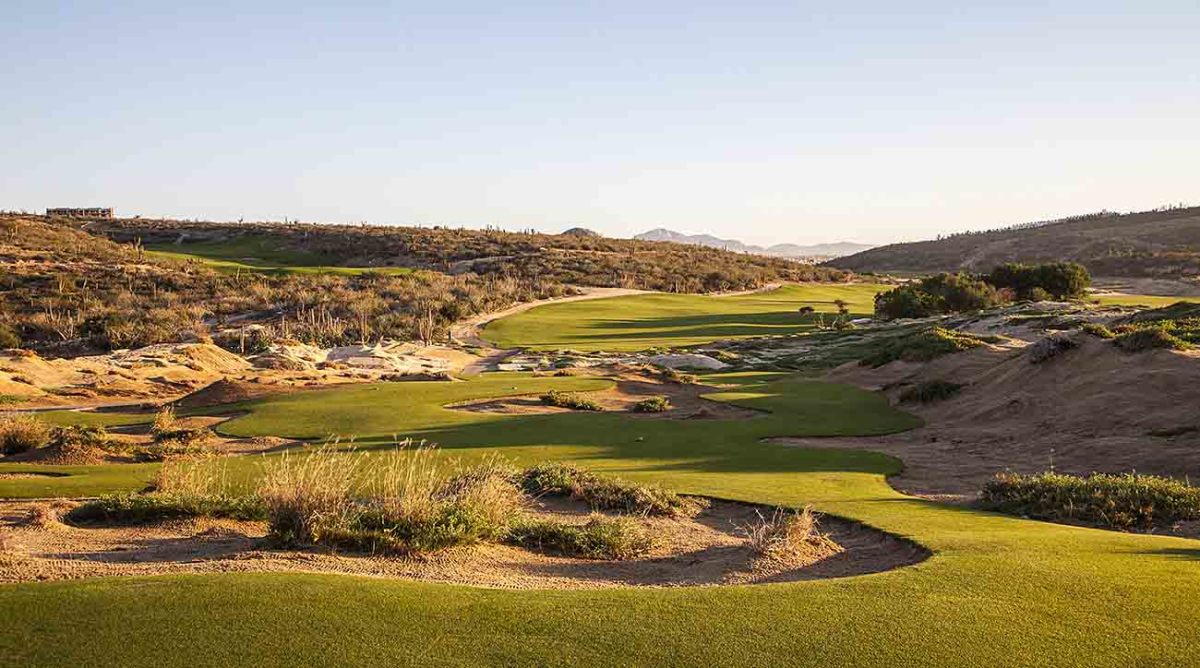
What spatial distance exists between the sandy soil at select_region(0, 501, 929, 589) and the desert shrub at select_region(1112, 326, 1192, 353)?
13356 mm

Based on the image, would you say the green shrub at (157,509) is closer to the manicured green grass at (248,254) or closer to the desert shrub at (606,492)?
the desert shrub at (606,492)

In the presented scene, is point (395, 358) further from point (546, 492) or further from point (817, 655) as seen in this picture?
point (817, 655)

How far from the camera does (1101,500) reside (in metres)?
12.0

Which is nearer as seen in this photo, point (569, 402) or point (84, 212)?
point (569, 402)

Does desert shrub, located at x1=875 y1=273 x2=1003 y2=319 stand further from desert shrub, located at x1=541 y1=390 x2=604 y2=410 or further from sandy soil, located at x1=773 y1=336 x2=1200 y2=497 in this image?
desert shrub, located at x1=541 y1=390 x2=604 y2=410

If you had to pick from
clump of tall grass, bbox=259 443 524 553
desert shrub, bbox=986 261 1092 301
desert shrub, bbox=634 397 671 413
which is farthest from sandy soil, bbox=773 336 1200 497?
desert shrub, bbox=986 261 1092 301

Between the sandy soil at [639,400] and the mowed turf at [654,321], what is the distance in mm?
14652

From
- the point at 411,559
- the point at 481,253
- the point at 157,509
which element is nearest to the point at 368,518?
the point at 411,559

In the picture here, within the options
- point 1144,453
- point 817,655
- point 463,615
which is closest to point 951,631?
point 817,655

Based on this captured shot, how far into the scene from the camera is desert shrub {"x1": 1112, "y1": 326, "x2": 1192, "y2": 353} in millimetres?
20469

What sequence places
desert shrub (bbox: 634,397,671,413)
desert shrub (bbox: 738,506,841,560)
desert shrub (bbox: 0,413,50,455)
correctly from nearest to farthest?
desert shrub (bbox: 738,506,841,560) → desert shrub (bbox: 0,413,50,455) → desert shrub (bbox: 634,397,671,413)

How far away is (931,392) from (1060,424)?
17.0 ft

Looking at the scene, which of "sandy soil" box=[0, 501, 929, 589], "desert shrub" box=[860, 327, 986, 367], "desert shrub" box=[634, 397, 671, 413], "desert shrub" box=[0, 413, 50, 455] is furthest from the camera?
"desert shrub" box=[860, 327, 986, 367]

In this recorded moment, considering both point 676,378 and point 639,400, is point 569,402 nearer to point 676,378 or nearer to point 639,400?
point 639,400
